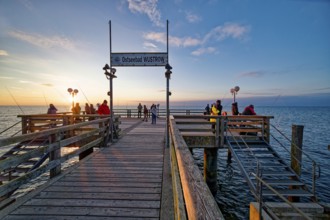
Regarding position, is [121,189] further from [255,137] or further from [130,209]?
[255,137]

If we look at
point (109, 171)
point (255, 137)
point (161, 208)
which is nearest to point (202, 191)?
point (161, 208)

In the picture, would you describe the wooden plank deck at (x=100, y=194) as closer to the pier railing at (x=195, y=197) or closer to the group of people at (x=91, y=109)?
the pier railing at (x=195, y=197)

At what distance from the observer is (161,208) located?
2898 millimetres

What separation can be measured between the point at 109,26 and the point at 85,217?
7103 mm

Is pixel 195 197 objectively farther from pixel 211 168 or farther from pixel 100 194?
pixel 211 168

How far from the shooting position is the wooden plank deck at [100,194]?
110 inches

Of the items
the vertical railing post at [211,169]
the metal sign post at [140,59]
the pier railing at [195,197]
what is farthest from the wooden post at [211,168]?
the pier railing at [195,197]

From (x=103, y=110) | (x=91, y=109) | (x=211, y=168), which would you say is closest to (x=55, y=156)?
(x=103, y=110)

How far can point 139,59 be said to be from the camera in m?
7.16

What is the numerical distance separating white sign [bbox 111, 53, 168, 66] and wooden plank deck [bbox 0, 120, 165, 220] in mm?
4000

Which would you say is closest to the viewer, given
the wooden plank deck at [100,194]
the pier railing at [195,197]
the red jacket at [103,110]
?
the pier railing at [195,197]

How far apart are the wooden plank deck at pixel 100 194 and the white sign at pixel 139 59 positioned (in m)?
4.00

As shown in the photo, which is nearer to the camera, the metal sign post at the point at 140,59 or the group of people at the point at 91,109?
the metal sign post at the point at 140,59

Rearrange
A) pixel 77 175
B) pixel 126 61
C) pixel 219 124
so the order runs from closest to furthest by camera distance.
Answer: pixel 77 175 → pixel 126 61 → pixel 219 124
